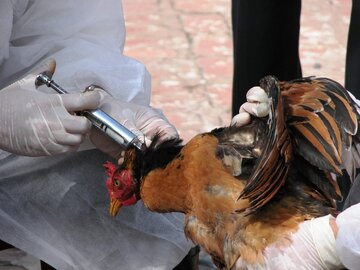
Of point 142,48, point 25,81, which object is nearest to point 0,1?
point 25,81

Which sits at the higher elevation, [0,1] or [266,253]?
[0,1]

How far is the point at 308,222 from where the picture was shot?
54.2 inches

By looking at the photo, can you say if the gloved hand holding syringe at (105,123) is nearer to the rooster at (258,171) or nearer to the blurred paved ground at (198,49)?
the rooster at (258,171)

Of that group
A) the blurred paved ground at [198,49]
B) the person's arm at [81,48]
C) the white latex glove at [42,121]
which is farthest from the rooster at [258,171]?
the blurred paved ground at [198,49]

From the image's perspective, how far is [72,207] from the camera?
1.75 m

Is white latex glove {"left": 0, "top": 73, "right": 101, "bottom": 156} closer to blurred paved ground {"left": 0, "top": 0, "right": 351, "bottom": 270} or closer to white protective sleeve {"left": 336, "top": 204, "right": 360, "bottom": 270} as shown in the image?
white protective sleeve {"left": 336, "top": 204, "right": 360, "bottom": 270}

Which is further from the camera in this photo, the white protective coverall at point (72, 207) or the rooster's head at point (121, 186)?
the white protective coverall at point (72, 207)

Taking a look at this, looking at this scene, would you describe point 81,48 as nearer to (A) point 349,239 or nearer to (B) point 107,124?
(B) point 107,124

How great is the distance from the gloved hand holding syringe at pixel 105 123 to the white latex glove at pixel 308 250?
29 cm

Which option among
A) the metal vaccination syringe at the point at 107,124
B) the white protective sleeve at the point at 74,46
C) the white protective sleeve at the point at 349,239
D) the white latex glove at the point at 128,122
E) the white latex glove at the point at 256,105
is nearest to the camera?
the white protective sleeve at the point at 349,239

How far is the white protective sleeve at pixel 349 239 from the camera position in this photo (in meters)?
1.30

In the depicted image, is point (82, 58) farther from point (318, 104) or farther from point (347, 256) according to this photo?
point (347, 256)

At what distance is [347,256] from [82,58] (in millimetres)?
718

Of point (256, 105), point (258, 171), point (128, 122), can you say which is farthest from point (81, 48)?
point (258, 171)
